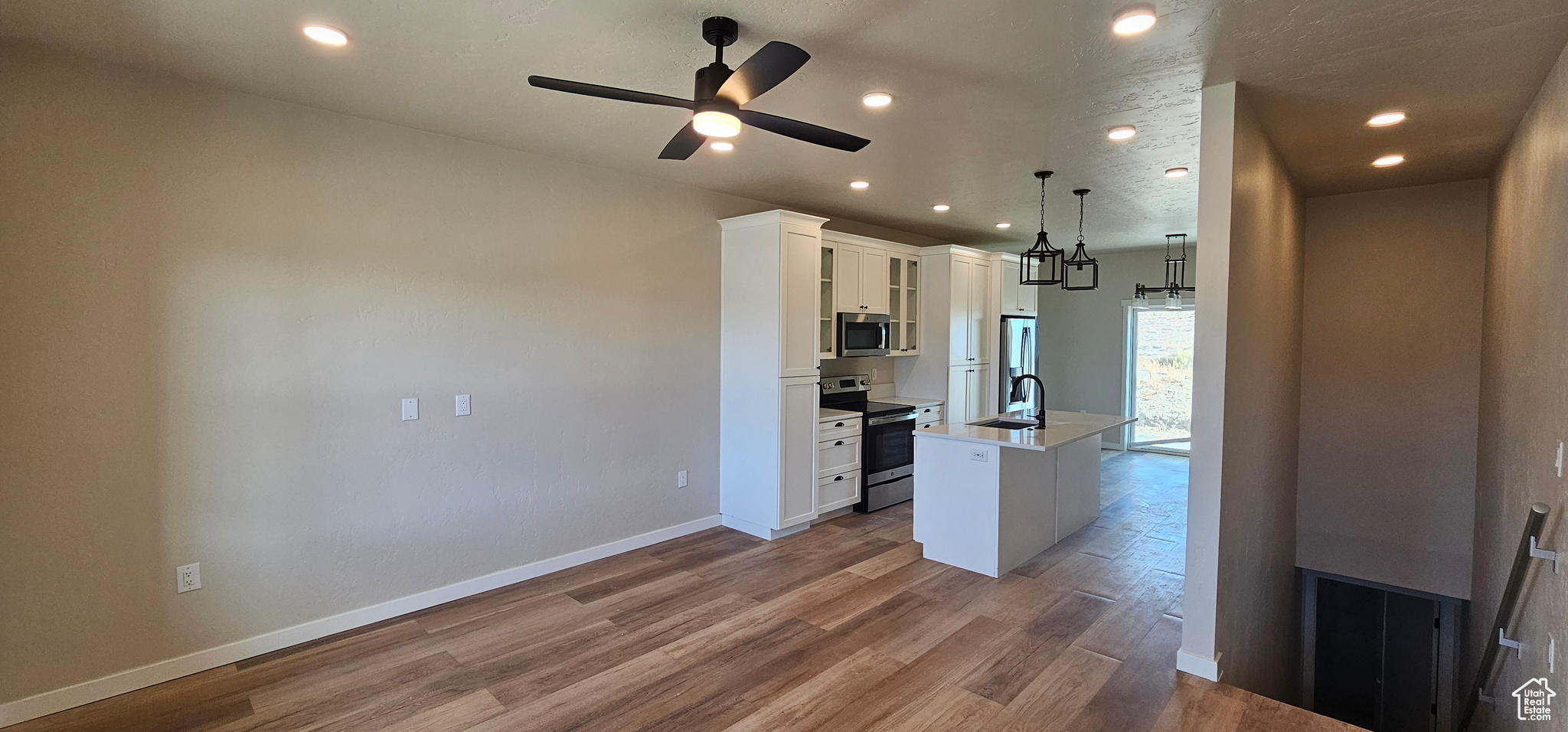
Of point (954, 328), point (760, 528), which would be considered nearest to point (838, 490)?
point (760, 528)

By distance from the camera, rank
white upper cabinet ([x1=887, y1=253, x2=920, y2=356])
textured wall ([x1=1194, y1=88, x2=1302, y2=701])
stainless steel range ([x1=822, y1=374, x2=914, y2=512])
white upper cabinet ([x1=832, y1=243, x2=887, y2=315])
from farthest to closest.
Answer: white upper cabinet ([x1=887, y1=253, x2=920, y2=356]) → stainless steel range ([x1=822, y1=374, x2=914, y2=512]) → white upper cabinet ([x1=832, y1=243, x2=887, y2=315]) → textured wall ([x1=1194, y1=88, x2=1302, y2=701])

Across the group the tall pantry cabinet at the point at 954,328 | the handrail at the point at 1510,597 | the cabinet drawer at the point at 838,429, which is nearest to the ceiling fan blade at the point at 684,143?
the cabinet drawer at the point at 838,429

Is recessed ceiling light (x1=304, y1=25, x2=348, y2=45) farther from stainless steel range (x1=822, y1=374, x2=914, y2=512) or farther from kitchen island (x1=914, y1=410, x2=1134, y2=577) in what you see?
stainless steel range (x1=822, y1=374, x2=914, y2=512)

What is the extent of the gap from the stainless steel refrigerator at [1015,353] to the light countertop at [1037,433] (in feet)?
5.99

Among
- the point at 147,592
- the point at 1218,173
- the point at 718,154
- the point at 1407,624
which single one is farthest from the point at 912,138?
the point at 1407,624

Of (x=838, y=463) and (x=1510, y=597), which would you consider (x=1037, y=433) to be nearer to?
(x=838, y=463)

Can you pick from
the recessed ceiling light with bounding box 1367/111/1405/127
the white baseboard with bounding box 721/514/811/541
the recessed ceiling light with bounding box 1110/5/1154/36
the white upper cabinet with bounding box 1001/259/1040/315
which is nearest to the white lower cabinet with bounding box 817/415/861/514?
the white baseboard with bounding box 721/514/811/541

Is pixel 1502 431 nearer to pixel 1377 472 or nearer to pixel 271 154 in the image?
pixel 1377 472

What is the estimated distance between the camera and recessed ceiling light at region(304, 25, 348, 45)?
2.26 meters

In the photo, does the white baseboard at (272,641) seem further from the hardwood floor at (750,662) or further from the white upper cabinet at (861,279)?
the white upper cabinet at (861,279)

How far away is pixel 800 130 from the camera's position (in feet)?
7.59

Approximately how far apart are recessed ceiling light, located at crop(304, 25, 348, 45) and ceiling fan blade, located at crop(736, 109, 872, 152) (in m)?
1.43

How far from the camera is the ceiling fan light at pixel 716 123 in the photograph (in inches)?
84.0

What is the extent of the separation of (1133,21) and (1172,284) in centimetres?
454
